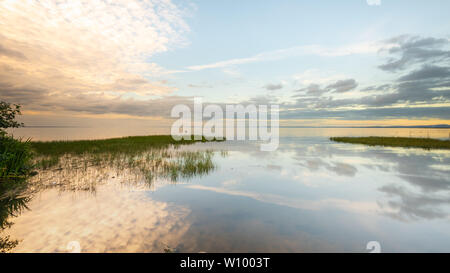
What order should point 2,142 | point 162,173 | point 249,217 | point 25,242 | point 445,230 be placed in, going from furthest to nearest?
point 162,173 < point 2,142 < point 249,217 < point 445,230 < point 25,242

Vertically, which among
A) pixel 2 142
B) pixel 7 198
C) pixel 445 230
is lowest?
pixel 445 230

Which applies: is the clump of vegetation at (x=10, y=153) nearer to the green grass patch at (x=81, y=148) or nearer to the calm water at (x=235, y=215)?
the calm water at (x=235, y=215)

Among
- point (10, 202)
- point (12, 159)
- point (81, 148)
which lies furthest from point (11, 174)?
point (81, 148)

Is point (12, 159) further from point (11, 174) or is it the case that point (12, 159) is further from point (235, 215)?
point (235, 215)

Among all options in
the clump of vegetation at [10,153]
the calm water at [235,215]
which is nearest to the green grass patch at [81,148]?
the clump of vegetation at [10,153]

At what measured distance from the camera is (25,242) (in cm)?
630

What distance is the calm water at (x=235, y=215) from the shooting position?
6539 millimetres

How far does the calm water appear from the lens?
6.54 meters

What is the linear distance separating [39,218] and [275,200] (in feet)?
33.8

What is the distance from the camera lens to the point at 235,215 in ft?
28.6

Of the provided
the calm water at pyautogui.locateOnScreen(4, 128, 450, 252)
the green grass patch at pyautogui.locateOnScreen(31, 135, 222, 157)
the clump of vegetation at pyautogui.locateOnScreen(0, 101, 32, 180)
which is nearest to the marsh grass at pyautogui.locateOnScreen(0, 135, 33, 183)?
the clump of vegetation at pyautogui.locateOnScreen(0, 101, 32, 180)

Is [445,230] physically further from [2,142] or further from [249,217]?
[2,142]

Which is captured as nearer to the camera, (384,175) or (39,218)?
(39,218)
